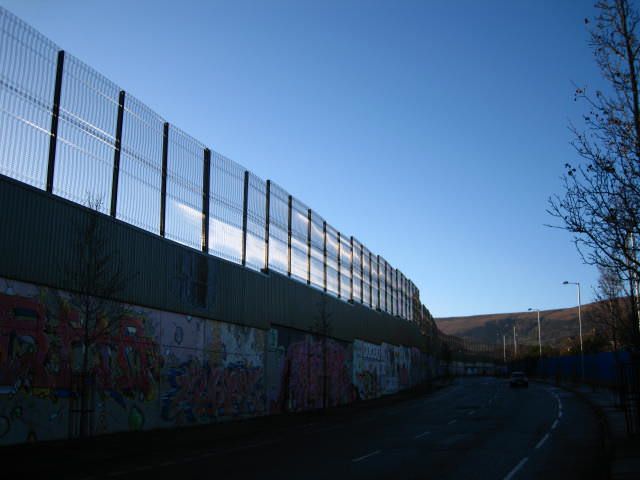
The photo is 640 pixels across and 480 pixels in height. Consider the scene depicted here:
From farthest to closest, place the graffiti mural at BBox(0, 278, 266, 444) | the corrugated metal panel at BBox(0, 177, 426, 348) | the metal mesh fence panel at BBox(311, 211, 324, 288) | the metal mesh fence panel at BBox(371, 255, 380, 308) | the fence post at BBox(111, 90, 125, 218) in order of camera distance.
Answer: the metal mesh fence panel at BBox(371, 255, 380, 308)
the metal mesh fence panel at BBox(311, 211, 324, 288)
the fence post at BBox(111, 90, 125, 218)
the corrugated metal panel at BBox(0, 177, 426, 348)
the graffiti mural at BBox(0, 278, 266, 444)

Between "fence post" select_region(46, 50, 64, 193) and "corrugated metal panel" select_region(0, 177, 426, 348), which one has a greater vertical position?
"fence post" select_region(46, 50, 64, 193)

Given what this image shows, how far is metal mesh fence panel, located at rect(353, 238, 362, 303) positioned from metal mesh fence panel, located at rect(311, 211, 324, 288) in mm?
8647

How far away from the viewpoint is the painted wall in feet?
60.5

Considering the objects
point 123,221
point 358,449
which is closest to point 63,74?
point 123,221

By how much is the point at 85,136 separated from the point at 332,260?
28.2 metres

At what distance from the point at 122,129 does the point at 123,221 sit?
3063 millimetres

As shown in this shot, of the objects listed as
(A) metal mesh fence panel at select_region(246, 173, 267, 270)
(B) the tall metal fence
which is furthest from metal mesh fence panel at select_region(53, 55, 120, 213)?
(A) metal mesh fence panel at select_region(246, 173, 267, 270)

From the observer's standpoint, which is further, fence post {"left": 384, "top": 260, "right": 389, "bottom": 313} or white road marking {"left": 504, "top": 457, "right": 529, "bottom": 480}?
fence post {"left": 384, "top": 260, "right": 389, "bottom": 313}

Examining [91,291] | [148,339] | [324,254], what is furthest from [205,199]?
[324,254]

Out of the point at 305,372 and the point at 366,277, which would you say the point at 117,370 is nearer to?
the point at 305,372

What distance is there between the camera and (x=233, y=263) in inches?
1250

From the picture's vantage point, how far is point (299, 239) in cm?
4122

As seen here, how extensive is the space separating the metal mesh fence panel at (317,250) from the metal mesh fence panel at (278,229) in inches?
187

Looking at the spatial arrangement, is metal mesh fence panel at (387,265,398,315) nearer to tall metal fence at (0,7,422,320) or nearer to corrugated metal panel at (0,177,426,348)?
corrugated metal panel at (0,177,426,348)
